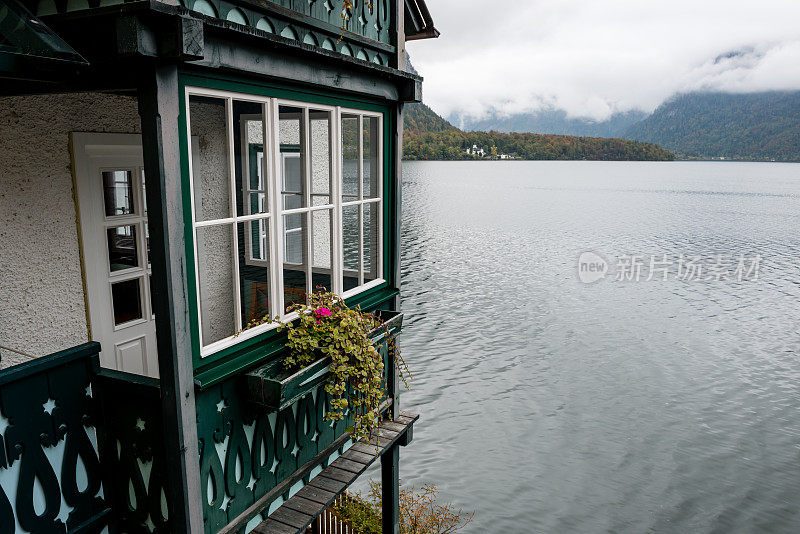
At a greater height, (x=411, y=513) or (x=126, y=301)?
(x=126, y=301)

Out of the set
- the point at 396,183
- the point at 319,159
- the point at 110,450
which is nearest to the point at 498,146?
the point at 319,159

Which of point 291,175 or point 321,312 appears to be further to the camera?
point 291,175

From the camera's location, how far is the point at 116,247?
5.06 m

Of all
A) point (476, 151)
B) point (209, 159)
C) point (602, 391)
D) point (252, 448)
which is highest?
point (476, 151)

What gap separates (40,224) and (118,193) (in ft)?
2.74

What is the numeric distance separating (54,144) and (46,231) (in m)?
0.60

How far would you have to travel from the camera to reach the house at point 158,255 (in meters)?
3.17

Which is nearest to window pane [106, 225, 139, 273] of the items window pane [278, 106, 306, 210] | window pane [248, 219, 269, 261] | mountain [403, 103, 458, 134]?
window pane [248, 219, 269, 261]

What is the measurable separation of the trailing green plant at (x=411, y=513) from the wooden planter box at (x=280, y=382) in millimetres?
6906

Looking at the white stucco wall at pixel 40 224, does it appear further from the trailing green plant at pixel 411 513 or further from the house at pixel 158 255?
the trailing green plant at pixel 411 513

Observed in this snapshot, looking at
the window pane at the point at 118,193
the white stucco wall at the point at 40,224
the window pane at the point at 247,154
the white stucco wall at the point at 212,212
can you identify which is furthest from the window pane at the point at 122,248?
the window pane at the point at 247,154

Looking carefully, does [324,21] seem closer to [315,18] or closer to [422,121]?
[315,18]

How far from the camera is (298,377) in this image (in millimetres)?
4086

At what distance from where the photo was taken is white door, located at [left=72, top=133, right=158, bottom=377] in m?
4.55
